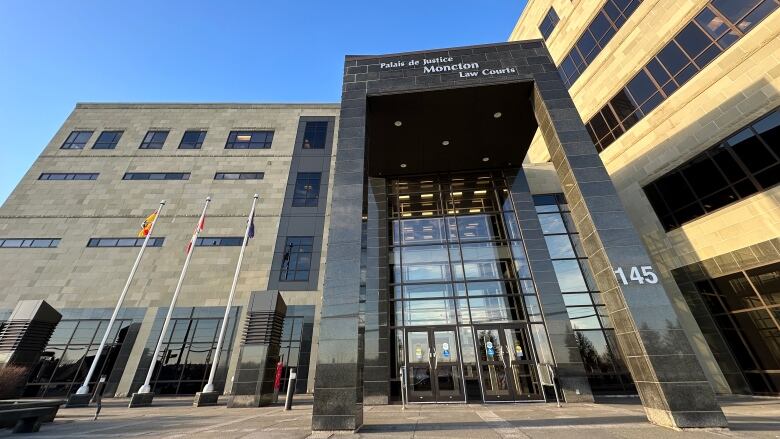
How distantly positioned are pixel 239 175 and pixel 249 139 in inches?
172

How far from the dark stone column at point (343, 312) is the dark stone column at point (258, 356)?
8177 mm

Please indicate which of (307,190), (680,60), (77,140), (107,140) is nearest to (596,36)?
(680,60)

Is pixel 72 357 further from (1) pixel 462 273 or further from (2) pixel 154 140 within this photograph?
(1) pixel 462 273

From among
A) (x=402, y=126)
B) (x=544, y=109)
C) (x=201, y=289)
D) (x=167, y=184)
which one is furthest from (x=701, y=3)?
(x=167, y=184)

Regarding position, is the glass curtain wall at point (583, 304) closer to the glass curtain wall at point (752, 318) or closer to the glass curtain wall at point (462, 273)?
the glass curtain wall at point (462, 273)

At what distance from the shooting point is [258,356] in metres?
14.2

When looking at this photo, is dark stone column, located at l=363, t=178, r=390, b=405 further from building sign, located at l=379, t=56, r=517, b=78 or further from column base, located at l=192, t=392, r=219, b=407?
column base, located at l=192, t=392, r=219, b=407

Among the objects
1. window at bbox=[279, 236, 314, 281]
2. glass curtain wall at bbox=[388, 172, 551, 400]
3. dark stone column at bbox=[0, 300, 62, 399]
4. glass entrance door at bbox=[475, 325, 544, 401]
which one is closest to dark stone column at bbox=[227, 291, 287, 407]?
glass curtain wall at bbox=[388, 172, 551, 400]

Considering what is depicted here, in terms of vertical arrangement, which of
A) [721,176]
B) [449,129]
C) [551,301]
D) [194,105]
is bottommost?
[551,301]

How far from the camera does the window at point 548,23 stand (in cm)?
2355

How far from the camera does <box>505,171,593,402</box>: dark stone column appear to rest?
12.7m

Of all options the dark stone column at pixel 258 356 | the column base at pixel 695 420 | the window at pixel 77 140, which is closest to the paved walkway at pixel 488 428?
the column base at pixel 695 420

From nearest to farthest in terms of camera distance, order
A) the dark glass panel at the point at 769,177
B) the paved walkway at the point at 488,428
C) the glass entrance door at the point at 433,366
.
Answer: the paved walkway at the point at 488,428
the dark glass panel at the point at 769,177
the glass entrance door at the point at 433,366

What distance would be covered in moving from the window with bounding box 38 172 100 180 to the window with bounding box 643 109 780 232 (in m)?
41.7
